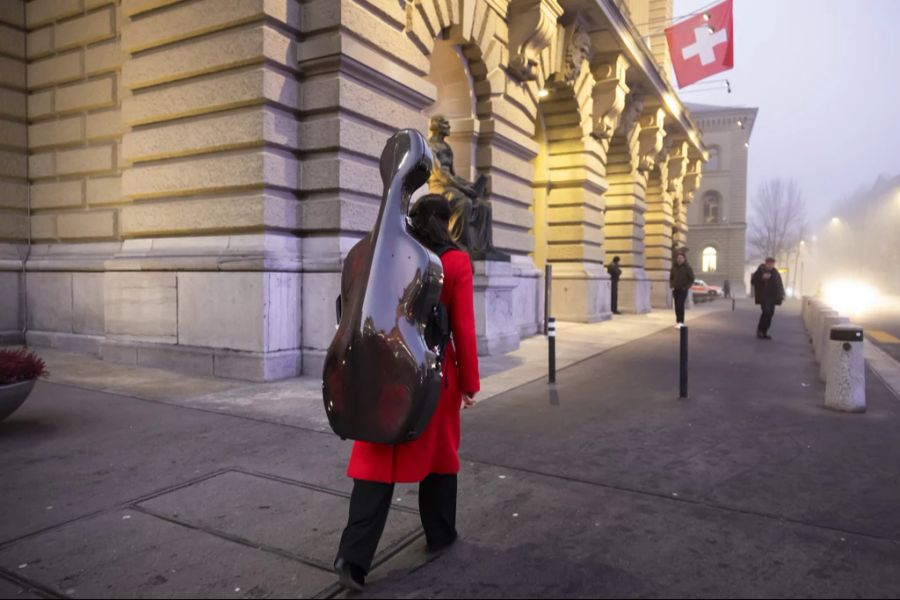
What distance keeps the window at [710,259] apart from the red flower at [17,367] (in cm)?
5548

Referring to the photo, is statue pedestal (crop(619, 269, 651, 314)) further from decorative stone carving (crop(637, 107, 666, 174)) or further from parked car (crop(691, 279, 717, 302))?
parked car (crop(691, 279, 717, 302))

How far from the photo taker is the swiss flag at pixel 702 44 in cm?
1777

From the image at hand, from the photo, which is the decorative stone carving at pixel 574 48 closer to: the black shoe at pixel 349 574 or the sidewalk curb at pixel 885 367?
the sidewalk curb at pixel 885 367

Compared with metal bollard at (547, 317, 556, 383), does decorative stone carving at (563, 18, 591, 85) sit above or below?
above

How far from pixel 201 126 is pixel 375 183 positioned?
95.8 inches

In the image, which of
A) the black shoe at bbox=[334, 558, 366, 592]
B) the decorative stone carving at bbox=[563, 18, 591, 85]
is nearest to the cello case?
the black shoe at bbox=[334, 558, 366, 592]

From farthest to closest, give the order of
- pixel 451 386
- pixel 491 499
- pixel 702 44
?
pixel 702 44, pixel 491 499, pixel 451 386

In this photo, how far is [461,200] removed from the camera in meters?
9.79

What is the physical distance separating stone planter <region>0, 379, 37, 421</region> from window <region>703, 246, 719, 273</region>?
182 ft

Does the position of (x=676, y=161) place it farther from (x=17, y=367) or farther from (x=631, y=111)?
(x=17, y=367)

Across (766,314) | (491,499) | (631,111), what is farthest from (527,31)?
(491,499)

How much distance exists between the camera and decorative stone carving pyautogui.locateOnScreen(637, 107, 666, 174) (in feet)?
74.4

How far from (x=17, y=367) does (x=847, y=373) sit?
7888 millimetres

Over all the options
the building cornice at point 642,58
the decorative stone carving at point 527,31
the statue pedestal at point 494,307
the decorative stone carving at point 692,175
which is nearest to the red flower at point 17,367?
the statue pedestal at point 494,307
